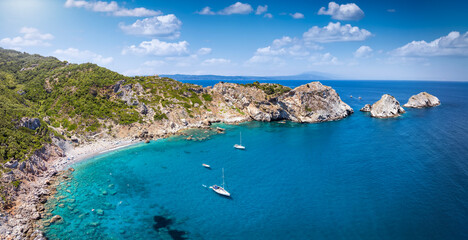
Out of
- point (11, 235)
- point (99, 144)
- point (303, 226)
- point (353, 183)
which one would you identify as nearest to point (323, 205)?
point (303, 226)

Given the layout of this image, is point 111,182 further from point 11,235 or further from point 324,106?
point 324,106

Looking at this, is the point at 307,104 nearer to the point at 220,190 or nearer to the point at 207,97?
the point at 207,97

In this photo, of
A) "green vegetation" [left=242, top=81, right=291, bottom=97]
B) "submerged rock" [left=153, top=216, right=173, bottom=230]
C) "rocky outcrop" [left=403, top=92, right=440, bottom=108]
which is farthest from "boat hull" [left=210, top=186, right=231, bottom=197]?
"rocky outcrop" [left=403, top=92, right=440, bottom=108]

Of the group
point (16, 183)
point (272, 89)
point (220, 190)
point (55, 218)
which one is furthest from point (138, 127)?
point (272, 89)

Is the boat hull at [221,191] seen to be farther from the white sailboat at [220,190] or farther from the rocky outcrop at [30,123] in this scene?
the rocky outcrop at [30,123]

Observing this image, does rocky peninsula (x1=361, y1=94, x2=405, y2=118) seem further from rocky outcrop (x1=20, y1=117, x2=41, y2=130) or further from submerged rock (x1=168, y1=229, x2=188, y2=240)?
rocky outcrop (x1=20, y1=117, x2=41, y2=130)

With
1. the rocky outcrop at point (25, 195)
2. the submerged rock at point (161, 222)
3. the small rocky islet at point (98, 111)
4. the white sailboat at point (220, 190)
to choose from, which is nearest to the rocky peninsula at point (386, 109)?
the small rocky islet at point (98, 111)

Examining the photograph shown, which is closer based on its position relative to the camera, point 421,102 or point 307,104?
point 307,104
